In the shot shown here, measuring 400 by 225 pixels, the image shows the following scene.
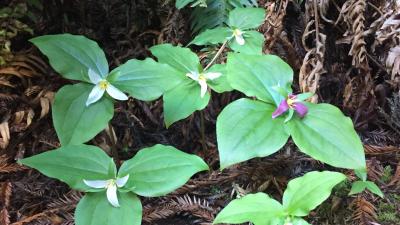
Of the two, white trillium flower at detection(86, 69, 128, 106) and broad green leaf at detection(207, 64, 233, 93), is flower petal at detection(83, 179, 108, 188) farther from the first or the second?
broad green leaf at detection(207, 64, 233, 93)

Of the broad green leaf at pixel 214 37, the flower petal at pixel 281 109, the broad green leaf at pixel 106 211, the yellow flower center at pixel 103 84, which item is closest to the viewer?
the broad green leaf at pixel 106 211

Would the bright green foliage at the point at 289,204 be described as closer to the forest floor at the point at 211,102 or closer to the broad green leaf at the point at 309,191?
the broad green leaf at the point at 309,191

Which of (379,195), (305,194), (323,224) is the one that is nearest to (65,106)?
(305,194)

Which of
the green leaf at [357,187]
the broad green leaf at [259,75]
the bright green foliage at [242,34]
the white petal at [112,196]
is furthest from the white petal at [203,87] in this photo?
the green leaf at [357,187]

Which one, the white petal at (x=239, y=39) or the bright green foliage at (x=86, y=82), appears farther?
the white petal at (x=239, y=39)

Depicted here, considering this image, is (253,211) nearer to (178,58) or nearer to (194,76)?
(194,76)
